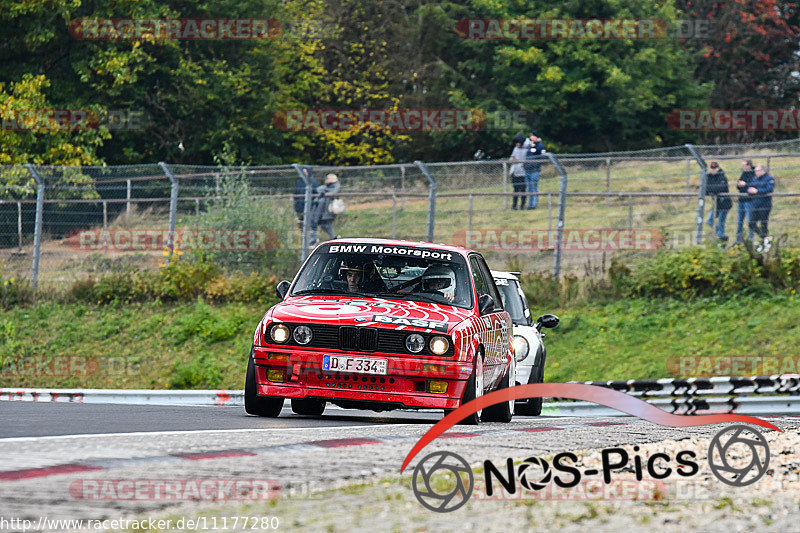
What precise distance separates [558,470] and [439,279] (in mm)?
4935

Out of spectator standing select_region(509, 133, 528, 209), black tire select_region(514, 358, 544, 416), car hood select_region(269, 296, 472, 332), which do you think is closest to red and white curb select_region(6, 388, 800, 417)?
black tire select_region(514, 358, 544, 416)

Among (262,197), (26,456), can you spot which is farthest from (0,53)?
(26,456)

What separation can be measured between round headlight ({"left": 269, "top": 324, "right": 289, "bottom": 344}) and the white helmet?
1.68 meters

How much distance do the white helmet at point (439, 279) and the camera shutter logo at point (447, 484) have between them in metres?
4.47

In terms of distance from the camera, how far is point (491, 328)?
12.0 metres

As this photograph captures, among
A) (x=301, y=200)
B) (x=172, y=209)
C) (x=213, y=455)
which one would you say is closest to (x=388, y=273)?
(x=213, y=455)

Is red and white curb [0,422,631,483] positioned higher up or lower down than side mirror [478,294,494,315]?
lower down

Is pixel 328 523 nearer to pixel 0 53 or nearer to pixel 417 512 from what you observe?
pixel 417 512

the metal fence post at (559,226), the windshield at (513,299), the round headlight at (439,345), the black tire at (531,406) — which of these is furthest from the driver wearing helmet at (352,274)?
the metal fence post at (559,226)

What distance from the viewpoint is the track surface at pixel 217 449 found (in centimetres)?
580

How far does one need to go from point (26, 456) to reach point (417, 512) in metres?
2.51

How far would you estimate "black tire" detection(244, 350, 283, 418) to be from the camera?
11.2m

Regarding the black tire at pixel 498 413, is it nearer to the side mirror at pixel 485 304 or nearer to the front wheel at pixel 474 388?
the side mirror at pixel 485 304

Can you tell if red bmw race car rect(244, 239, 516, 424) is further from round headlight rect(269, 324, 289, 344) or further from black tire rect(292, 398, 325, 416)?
black tire rect(292, 398, 325, 416)
